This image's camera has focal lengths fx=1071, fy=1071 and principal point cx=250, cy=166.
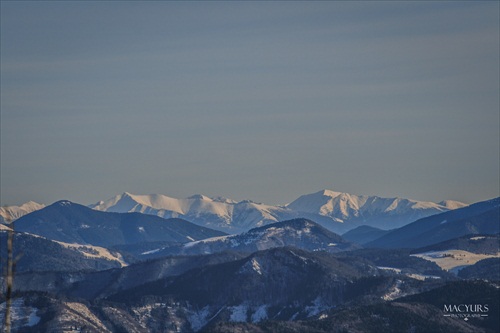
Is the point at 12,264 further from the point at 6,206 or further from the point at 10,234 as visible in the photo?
the point at 6,206

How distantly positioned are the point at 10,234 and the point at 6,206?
3.44 metres

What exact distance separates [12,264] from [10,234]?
330cm

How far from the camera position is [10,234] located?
53312mm

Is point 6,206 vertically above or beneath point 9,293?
above

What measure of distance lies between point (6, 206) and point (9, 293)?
20.2 ft

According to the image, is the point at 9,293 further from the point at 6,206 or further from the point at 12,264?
the point at 6,206

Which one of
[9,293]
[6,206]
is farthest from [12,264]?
[6,206]

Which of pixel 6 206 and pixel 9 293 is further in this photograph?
pixel 6 206

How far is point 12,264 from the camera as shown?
50.3 meters

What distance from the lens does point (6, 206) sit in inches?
2219

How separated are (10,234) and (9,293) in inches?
123

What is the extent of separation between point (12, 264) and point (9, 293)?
7.31ft

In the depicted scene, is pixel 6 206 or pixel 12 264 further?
pixel 6 206
